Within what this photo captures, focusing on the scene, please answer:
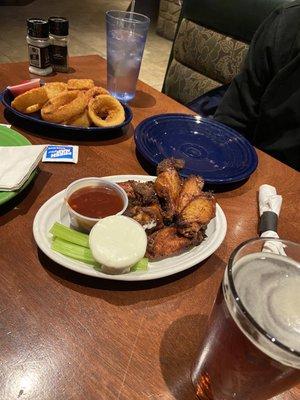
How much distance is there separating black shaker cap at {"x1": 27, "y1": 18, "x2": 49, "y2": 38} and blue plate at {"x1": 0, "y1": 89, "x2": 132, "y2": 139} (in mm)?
316

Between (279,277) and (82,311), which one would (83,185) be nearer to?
(82,311)

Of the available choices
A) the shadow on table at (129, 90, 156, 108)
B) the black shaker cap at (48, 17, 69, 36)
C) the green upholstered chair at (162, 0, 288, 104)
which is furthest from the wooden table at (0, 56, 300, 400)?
the green upholstered chair at (162, 0, 288, 104)

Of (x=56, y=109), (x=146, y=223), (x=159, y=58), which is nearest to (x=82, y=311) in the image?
(x=146, y=223)

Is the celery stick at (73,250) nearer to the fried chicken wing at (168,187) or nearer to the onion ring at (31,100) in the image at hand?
the fried chicken wing at (168,187)

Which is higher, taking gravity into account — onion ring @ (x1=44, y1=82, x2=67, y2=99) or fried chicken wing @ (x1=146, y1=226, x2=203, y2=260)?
fried chicken wing @ (x1=146, y1=226, x2=203, y2=260)

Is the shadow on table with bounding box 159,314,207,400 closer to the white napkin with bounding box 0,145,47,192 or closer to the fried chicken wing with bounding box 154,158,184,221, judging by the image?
the fried chicken wing with bounding box 154,158,184,221

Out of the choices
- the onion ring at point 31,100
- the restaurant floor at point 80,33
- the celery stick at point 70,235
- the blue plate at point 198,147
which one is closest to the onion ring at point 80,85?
the onion ring at point 31,100

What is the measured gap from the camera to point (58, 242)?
0.77 meters

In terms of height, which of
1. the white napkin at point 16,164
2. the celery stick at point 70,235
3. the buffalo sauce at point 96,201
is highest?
the buffalo sauce at point 96,201

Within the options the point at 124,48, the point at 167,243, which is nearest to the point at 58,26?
the point at 124,48

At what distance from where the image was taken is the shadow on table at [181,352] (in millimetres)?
607

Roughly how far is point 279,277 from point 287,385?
0.47ft

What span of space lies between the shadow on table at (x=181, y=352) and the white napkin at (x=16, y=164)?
48 cm

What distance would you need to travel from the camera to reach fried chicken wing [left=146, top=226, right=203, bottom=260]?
2.53 ft
